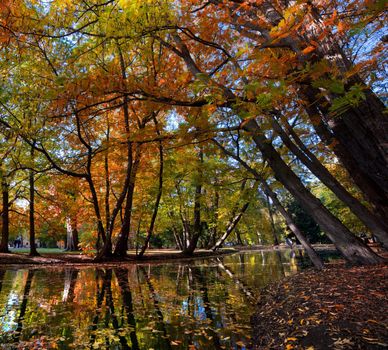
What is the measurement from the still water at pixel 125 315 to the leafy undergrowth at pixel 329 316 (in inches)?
17.1

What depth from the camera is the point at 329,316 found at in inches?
155

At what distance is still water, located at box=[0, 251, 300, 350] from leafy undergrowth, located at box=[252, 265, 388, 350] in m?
0.43

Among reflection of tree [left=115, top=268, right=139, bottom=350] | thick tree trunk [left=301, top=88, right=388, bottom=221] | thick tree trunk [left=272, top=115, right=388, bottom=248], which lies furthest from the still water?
thick tree trunk [left=301, top=88, right=388, bottom=221]

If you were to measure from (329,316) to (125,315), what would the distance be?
3.48 m

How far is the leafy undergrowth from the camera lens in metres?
3.30

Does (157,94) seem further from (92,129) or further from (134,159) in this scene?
(92,129)

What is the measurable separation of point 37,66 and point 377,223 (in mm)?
9854

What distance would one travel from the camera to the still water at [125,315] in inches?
166

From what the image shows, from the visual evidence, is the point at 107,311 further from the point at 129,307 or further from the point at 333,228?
the point at 333,228

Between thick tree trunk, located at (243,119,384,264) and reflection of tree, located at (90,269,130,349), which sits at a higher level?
thick tree trunk, located at (243,119,384,264)

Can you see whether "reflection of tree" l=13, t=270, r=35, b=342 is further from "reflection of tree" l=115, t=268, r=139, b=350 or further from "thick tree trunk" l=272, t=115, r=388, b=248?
"thick tree trunk" l=272, t=115, r=388, b=248

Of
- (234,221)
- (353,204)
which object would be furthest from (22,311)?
(234,221)

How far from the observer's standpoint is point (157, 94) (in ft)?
21.7

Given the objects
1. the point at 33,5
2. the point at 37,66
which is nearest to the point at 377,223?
the point at 33,5
